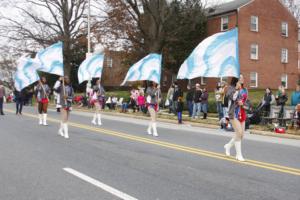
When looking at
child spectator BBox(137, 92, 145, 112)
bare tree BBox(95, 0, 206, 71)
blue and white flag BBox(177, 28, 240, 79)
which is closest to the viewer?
blue and white flag BBox(177, 28, 240, 79)

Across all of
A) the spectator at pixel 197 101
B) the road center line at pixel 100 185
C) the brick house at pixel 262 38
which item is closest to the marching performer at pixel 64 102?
the road center line at pixel 100 185

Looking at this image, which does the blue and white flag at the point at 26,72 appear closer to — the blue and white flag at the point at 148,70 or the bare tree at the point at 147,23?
the blue and white flag at the point at 148,70

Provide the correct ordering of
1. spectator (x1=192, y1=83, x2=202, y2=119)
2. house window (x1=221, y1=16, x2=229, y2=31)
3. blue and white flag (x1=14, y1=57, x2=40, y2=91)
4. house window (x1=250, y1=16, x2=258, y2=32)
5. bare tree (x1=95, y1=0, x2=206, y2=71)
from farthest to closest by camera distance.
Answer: house window (x1=250, y1=16, x2=258, y2=32) < house window (x1=221, y1=16, x2=229, y2=31) < bare tree (x1=95, y1=0, x2=206, y2=71) < spectator (x1=192, y1=83, x2=202, y2=119) < blue and white flag (x1=14, y1=57, x2=40, y2=91)

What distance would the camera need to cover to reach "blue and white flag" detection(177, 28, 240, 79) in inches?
484

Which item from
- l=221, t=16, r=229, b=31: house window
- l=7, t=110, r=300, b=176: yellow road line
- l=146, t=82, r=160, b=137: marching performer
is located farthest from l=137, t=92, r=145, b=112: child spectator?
l=221, t=16, r=229, b=31: house window

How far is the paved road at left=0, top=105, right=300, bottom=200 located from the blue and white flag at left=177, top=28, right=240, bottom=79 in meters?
2.08

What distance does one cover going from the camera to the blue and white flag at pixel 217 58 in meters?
12.3

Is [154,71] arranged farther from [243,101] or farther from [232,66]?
[243,101]

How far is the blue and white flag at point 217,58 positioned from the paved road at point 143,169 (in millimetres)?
2084

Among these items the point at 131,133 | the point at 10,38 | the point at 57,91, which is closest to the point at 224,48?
the point at 131,133

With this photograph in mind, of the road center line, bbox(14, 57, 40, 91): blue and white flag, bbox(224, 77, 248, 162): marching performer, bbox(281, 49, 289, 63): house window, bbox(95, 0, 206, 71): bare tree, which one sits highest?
bbox(95, 0, 206, 71): bare tree

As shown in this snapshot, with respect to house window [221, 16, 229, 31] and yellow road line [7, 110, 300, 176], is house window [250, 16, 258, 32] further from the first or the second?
yellow road line [7, 110, 300, 176]

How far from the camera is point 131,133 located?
15.7 metres

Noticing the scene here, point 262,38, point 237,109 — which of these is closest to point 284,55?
point 262,38
